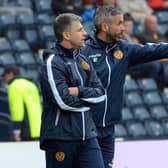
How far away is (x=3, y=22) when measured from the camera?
12555 mm

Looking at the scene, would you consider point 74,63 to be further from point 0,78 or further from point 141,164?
point 0,78

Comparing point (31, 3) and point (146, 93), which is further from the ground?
point (31, 3)

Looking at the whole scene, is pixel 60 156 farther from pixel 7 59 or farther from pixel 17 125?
pixel 7 59

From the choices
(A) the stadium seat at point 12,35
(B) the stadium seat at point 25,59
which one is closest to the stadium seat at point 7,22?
(A) the stadium seat at point 12,35

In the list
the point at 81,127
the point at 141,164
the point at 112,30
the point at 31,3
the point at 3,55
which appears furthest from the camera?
the point at 31,3

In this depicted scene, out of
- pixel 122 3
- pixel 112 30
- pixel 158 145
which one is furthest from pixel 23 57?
pixel 112 30

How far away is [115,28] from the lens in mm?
6328

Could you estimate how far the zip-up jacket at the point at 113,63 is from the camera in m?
6.32

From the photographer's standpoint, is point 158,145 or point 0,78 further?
point 0,78

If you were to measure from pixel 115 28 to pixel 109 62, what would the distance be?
10.0 inches

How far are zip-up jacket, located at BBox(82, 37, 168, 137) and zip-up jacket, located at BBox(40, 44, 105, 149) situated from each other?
0.52 m

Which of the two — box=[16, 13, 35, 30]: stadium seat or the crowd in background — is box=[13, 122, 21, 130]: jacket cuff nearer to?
the crowd in background

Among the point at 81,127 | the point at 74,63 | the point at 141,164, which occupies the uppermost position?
the point at 74,63

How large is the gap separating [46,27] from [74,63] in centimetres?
697
